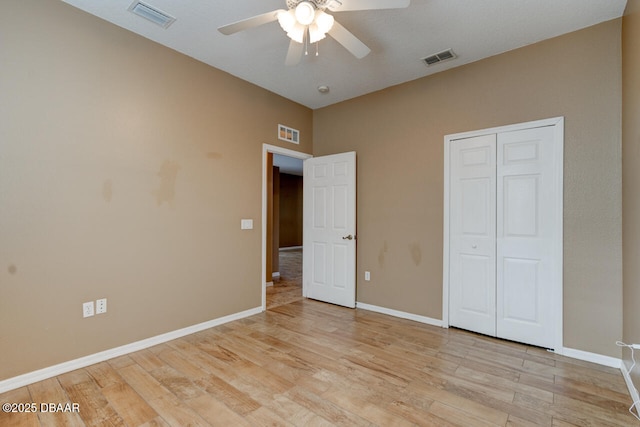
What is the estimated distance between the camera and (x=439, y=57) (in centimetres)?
307

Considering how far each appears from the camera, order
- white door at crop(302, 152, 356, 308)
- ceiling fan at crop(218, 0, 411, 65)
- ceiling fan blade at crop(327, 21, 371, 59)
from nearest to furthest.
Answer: ceiling fan at crop(218, 0, 411, 65) < ceiling fan blade at crop(327, 21, 371, 59) < white door at crop(302, 152, 356, 308)

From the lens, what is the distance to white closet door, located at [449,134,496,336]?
307 cm

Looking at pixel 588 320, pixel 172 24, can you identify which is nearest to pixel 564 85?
pixel 588 320

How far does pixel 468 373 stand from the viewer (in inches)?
93.2

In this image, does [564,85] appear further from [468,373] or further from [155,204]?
[155,204]

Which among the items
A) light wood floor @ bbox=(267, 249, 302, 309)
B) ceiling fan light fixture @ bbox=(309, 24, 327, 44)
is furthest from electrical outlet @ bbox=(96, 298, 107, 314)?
ceiling fan light fixture @ bbox=(309, 24, 327, 44)

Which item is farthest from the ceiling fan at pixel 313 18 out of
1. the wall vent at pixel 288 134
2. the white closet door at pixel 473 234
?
the wall vent at pixel 288 134

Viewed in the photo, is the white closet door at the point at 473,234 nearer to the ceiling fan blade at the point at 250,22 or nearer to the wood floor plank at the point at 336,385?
the wood floor plank at the point at 336,385

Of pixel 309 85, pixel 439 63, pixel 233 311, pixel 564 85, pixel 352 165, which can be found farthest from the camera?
pixel 352 165

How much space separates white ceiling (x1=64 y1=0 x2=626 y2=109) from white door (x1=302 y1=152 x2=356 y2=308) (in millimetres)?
1245

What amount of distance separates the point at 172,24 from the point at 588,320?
447 cm

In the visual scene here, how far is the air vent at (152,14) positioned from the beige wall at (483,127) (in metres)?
2.40

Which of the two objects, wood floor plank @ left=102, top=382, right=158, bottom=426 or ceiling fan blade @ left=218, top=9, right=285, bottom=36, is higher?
ceiling fan blade @ left=218, top=9, right=285, bottom=36

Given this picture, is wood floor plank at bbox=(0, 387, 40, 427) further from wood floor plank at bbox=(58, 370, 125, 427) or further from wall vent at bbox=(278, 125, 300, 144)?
wall vent at bbox=(278, 125, 300, 144)
